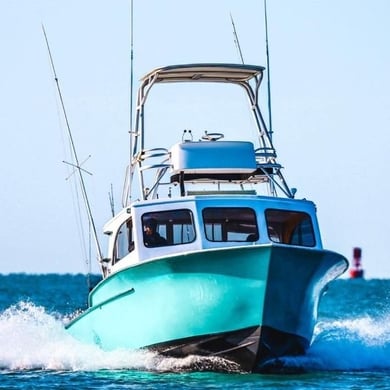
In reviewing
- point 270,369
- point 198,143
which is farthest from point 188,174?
point 270,369

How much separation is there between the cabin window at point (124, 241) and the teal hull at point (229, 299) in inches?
36.2

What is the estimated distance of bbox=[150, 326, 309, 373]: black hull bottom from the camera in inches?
891

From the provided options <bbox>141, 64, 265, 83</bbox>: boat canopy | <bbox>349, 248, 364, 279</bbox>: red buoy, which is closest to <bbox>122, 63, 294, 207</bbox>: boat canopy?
<bbox>141, 64, 265, 83</bbox>: boat canopy

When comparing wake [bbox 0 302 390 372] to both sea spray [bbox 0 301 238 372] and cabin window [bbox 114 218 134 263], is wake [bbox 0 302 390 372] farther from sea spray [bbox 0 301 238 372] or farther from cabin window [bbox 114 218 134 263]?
cabin window [bbox 114 218 134 263]

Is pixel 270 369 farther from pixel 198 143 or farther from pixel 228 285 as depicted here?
pixel 198 143

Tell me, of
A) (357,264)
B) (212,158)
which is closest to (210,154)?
(212,158)

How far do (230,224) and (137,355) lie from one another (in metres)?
2.69

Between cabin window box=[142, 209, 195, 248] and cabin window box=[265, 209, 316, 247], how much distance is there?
1487 mm

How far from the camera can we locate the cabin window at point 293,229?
24.2 metres

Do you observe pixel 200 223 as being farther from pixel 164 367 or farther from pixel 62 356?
pixel 62 356

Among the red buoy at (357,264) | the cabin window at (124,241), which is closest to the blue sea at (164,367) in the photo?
the cabin window at (124,241)

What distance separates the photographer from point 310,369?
2420cm

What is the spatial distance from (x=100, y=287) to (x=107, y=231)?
1979 mm

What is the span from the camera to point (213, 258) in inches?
878
